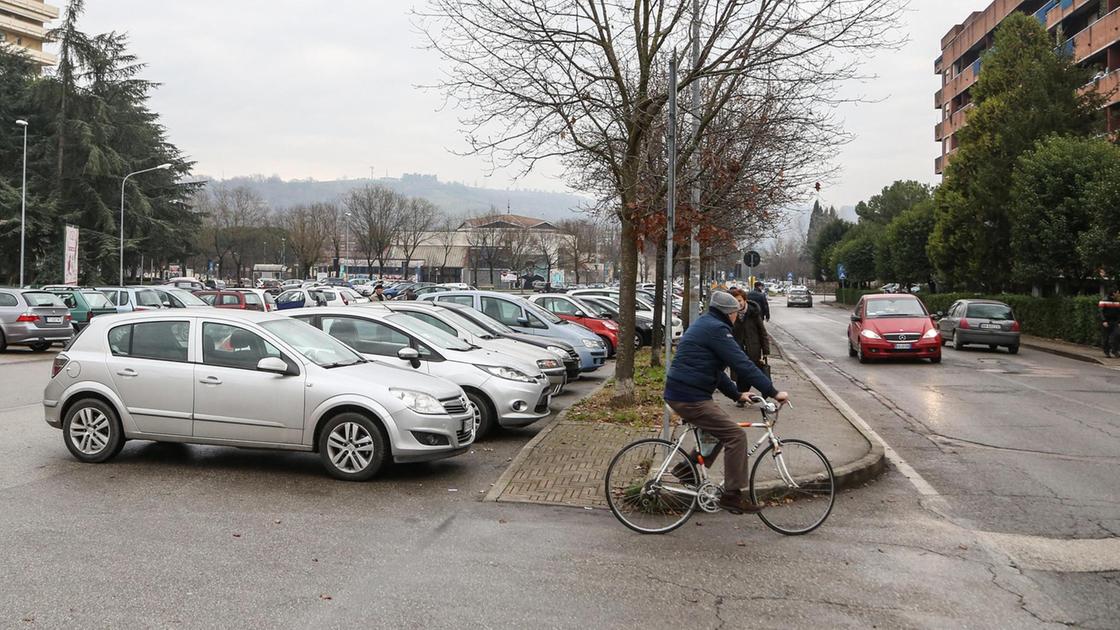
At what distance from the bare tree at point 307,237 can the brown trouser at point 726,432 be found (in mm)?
89361

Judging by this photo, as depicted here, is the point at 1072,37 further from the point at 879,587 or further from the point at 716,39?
the point at 879,587

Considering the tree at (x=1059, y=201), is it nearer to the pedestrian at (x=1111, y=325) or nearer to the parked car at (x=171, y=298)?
the pedestrian at (x=1111, y=325)

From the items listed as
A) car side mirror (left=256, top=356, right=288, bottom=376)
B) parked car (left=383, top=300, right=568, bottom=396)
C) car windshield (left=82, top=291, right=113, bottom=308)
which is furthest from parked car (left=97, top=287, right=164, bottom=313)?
car side mirror (left=256, top=356, right=288, bottom=376)

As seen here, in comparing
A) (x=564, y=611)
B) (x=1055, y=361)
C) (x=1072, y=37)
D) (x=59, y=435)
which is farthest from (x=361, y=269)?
(x=564, y=611)

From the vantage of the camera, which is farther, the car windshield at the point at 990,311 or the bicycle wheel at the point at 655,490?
the car windshield at the point at 990,311

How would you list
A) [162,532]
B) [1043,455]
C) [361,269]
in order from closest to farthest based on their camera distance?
[162,532], [1043,455], [361,269]

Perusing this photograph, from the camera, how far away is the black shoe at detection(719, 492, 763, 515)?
6629mm

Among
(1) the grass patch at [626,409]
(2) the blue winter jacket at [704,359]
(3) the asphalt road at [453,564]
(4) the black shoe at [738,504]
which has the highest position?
(2) the blue winter jacket at [704,359]

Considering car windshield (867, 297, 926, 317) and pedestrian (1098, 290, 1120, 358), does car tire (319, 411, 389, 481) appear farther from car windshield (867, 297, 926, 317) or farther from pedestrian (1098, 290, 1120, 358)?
pedestrian (1098, 290, 1120, 358)

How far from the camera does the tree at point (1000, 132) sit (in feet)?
116

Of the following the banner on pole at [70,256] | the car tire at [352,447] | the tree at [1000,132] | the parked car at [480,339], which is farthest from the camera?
the banner on pole at [70,256]

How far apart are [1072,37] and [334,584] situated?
51.9 m

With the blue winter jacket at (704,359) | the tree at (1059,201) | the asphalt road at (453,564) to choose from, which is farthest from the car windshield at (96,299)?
the tree at (1059,201)

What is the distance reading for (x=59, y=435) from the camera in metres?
10.2
